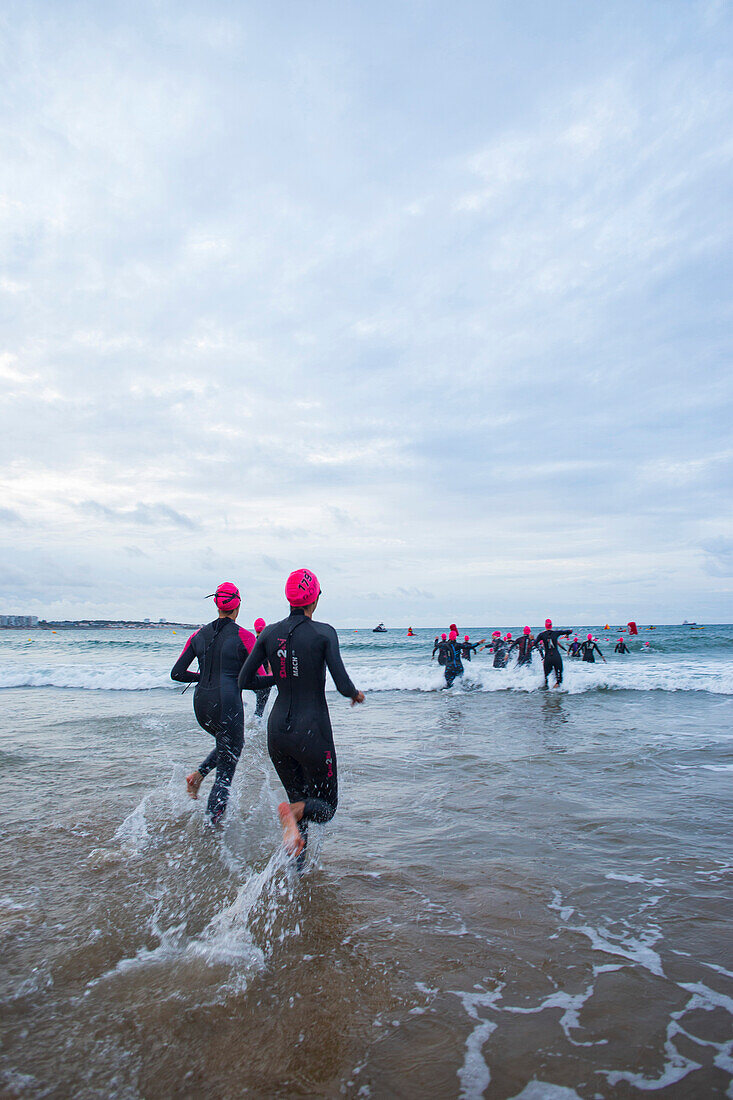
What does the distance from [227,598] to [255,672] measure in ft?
4.37

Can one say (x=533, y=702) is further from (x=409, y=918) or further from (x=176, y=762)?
(x=409, y=918)

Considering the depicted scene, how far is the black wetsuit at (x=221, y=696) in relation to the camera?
5.45 metres

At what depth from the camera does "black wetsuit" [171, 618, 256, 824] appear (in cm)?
545

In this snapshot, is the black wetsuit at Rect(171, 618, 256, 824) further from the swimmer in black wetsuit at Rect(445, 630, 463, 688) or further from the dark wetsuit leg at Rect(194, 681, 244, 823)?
the swimmer in black wetsuit at Rect(445, 630, 463, 688)

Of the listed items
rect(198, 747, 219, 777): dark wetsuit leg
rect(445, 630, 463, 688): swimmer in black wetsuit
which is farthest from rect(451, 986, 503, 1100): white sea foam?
rect(445, 630, 463, 688): swimmer in black wetsuit

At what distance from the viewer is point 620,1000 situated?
115 inches

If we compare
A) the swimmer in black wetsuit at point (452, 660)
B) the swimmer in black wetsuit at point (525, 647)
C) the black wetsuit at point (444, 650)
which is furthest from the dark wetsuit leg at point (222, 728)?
the swimmer in black wetsuit at point (525, 647)

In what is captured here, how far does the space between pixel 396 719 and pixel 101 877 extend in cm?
905

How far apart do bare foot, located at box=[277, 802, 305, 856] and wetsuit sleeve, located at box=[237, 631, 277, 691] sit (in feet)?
3.16

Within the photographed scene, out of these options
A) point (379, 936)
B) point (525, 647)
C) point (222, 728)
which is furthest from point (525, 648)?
point (379, 936)

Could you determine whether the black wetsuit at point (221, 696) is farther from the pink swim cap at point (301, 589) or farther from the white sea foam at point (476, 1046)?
the white sea foam at point (476, 1046)

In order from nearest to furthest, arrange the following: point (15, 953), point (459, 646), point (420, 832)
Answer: point (15, 953)
point (420, 832)
point (459, 646)

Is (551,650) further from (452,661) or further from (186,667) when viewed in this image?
(186,667)

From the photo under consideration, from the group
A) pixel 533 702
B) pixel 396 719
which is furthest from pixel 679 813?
pixel 533 702
